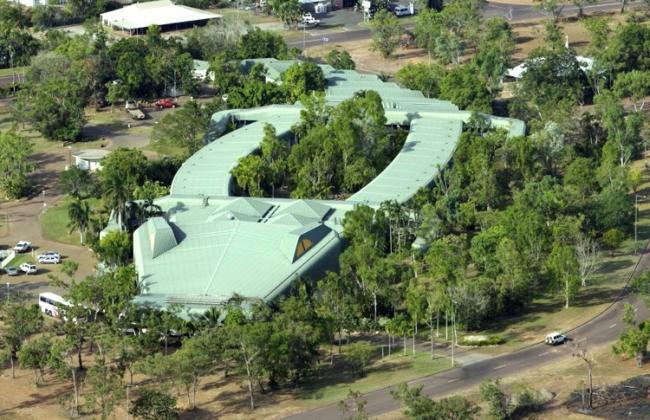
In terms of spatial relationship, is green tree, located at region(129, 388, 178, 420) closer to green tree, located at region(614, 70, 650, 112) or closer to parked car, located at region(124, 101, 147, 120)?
parked car, located at region(124, 101, 147, 120)

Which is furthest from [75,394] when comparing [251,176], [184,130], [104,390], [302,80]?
[302,80]

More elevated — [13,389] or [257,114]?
[257,114]

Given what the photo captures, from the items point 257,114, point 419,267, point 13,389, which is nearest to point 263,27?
point 257,114

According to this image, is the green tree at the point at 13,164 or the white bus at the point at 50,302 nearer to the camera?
the white bus at the point at 50,302

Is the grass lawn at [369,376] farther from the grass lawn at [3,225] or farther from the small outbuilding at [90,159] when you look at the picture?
the small outbuilding at [90,159]

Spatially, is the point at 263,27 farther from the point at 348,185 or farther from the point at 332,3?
the point at 348,185

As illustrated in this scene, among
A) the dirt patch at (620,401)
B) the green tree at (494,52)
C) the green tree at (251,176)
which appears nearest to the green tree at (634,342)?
the dirt patch at (620,401)
